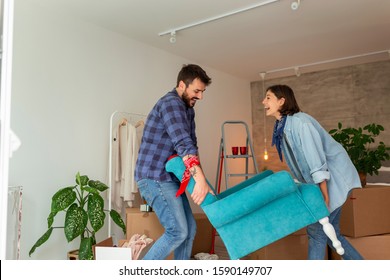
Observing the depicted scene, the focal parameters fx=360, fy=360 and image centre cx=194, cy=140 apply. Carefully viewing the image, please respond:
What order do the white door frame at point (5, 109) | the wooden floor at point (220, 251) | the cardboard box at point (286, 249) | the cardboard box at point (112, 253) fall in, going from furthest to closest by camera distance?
the wooden floor at point (220, 251) → the cardboard box at point (286, 249) → the cardboard box at point (112, 253) → the white door frame at point (5, 109)

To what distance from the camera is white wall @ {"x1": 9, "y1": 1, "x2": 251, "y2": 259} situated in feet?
9.82

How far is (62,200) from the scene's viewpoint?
2.79m

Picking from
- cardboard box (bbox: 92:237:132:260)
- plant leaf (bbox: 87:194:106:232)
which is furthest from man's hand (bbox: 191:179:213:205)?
plant leaf (bbox: 87:194:106:232)

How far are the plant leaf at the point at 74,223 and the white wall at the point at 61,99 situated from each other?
45 cm

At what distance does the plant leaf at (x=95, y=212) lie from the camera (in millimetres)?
2826

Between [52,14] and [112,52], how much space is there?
28.4 inches

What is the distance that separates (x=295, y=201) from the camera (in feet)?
6.03

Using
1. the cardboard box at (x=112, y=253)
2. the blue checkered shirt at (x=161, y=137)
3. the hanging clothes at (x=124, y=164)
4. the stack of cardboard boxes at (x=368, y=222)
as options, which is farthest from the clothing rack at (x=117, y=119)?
the stack of cardboard boxes at (x=368, y=222)

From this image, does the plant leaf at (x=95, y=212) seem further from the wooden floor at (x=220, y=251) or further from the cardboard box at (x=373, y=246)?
the cardboard box at (x=373, y=246)

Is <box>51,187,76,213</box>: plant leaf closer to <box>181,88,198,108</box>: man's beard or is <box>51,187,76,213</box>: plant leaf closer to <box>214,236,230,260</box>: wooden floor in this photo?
<box>181,88,198,108</box>: man's beard

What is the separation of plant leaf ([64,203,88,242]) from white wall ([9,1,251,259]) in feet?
1.48
